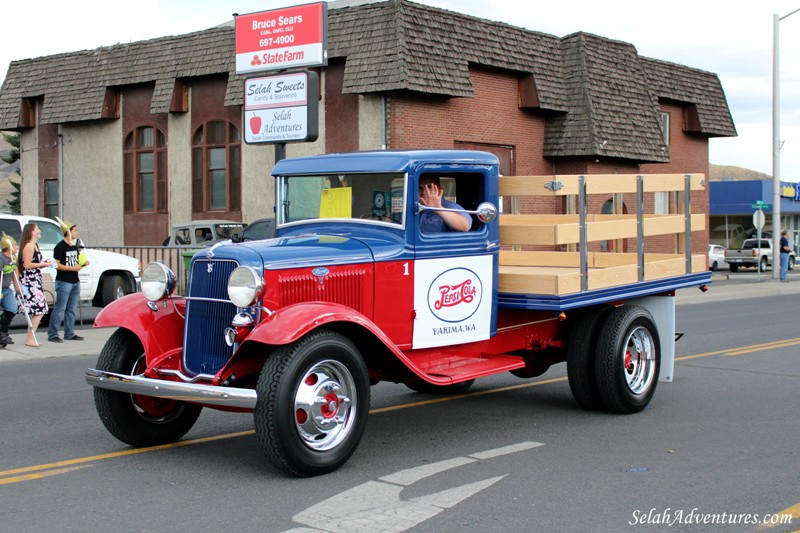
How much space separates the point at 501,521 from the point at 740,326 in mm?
12342

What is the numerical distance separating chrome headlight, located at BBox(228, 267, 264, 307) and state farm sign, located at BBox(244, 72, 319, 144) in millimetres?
12690

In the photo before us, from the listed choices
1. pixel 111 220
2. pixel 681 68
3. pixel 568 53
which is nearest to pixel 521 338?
pixel 568 53

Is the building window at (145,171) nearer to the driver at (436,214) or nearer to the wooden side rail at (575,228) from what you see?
the wooden side rail at (575,228)

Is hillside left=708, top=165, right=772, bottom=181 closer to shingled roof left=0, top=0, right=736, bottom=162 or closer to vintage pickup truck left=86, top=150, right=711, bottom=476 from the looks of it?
shingled roof left=0, top=0, right=736, bottom=162

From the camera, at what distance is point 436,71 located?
24125 millimetres

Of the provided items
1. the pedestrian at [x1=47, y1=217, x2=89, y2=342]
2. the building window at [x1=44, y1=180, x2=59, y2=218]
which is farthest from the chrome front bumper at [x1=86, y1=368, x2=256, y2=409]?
the building window at [x1=44, y1=180, x2=59, y2=218]

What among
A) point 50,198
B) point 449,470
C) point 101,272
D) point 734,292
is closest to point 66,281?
point 101,272

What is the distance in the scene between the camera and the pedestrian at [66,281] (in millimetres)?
13938

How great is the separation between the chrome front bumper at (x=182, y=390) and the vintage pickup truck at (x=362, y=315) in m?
0.01

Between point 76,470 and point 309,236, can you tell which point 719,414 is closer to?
point 309,236

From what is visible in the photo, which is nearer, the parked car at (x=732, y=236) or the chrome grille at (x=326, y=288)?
the chrome grille at (x=326, y=288)

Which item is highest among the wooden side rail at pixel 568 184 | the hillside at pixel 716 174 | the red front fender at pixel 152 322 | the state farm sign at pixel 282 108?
the hillside at pixel 716 174

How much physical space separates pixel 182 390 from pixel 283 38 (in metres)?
14.6

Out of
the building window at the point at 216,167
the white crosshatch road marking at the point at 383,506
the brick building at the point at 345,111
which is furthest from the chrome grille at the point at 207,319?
the building window at the point at 216,167
